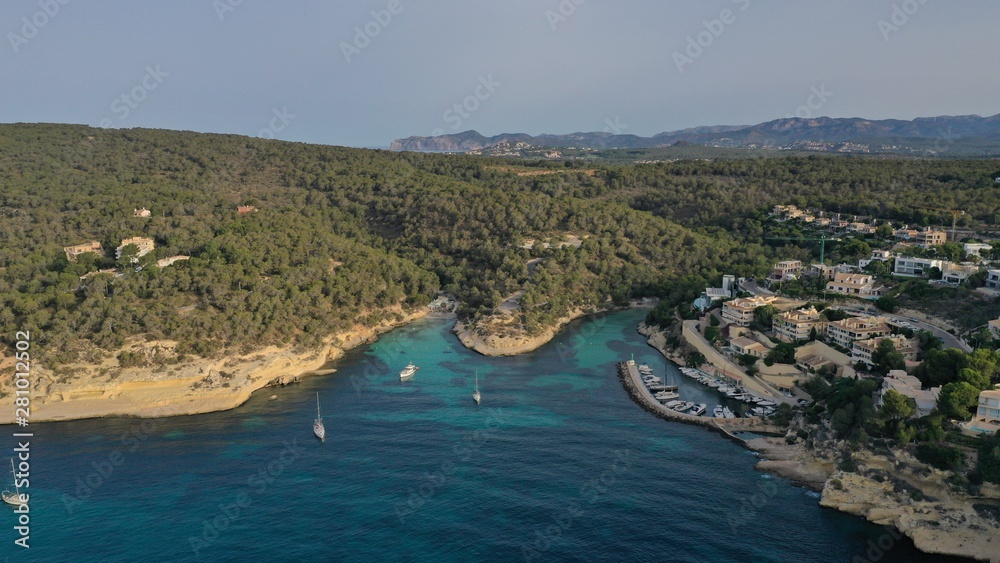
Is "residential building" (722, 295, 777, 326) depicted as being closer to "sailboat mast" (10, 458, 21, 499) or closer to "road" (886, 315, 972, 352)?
"road" (886, 315, 972, 352)

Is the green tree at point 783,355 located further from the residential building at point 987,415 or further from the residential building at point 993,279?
the residential building at point 993,279

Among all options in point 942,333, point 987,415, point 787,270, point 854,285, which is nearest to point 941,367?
point 987,415

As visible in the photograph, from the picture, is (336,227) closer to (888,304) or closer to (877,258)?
(877,258)

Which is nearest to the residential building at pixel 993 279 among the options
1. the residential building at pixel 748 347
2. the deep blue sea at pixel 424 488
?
the residential building at pixel 748 347

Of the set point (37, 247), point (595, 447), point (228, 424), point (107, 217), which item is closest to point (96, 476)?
point (228, 424)

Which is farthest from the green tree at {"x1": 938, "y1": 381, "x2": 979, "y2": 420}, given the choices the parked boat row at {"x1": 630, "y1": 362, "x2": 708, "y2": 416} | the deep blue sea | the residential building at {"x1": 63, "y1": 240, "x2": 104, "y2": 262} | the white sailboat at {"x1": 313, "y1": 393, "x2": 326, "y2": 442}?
the residential building at {"x1": 63, "y1": 240, "x2": 104, "y2": 262}

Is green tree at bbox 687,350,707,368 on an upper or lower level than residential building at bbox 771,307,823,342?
lower
